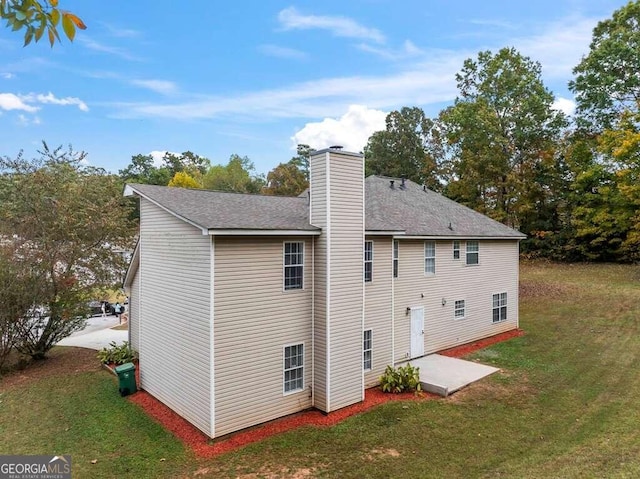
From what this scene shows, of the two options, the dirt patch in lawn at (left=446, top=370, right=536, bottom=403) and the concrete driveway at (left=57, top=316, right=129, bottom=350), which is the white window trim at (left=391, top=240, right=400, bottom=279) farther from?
the concrete driveway at (left=57, top=316, right=129, bottom=350)

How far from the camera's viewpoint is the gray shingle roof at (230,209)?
902 cm

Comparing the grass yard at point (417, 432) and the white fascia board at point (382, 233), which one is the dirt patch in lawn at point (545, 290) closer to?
the grass yard at point (417, 432)

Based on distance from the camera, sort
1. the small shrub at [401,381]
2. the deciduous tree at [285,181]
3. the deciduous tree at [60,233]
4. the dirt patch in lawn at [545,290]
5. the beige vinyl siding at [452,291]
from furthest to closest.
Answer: the deciduous tree at [285,181], the dirt patch in lawn at [545,290], the deciduous tree at [60,233], the beige vinyl siding at [452,291], the small shrub at [401,381]

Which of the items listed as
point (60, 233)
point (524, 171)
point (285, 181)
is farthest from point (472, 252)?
point (285, 181)

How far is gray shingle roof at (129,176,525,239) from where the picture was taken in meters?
9.48

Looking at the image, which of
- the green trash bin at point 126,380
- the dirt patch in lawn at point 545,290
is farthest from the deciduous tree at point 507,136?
the green trash bin at point 126,380

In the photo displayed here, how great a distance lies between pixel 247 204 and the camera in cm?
1111

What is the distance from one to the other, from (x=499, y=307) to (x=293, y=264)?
1140 cm

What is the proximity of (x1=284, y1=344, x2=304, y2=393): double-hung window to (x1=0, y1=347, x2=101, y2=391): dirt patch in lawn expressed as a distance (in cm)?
776

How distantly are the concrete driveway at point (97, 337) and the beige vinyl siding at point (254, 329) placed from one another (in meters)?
10.5

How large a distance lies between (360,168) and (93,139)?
85.0 ft

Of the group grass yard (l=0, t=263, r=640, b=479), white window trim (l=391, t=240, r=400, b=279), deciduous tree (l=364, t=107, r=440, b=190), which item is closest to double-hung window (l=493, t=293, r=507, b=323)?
grass yard (l=0, t=263, r=640, b=479)

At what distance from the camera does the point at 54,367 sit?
14.2 metres

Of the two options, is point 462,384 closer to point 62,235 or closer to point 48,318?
point 48,318
